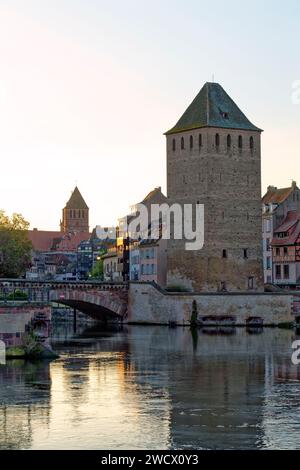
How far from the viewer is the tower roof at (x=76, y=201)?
553ft

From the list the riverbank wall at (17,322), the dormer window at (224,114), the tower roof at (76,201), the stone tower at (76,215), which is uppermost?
the tower roof at (76,201)

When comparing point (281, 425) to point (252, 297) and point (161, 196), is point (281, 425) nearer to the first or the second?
point (252, 297)

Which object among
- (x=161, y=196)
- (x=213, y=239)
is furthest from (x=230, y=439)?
(x=161, y=196)

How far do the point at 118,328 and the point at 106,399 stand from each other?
37037 mm

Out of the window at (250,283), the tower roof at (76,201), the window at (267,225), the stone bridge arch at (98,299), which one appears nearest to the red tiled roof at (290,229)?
the window at (267,225)

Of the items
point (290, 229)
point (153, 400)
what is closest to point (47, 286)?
point (290, 229)

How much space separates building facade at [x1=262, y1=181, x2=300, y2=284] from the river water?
38.1 m

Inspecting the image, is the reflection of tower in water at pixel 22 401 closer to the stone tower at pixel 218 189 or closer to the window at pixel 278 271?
the stone tower at pixel 218 189

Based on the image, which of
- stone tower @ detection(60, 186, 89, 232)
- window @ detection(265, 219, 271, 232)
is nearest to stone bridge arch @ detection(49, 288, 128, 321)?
window @ detection(265, 219, 271, 232)

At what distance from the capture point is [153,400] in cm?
2639

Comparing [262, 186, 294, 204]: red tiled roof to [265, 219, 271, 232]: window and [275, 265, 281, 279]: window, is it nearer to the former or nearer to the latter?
[265, 219, 271, 232]: window

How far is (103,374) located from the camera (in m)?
32.6

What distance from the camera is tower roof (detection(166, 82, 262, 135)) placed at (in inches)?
2778

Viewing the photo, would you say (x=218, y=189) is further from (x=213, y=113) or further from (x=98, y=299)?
(x=98, y=299)
